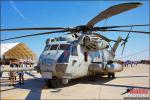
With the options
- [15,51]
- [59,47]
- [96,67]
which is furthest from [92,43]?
[15,51]

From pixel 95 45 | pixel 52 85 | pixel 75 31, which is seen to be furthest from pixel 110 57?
pixel 52 85

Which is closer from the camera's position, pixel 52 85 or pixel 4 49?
pixel 52 85

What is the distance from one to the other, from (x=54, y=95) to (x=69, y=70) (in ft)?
8.88

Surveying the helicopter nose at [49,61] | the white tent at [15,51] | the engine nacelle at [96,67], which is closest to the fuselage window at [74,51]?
the helicopter nose at [49,61]

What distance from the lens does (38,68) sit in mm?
14594

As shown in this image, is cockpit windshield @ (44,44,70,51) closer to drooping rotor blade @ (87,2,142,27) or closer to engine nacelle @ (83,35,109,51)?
engine nacelle @ (83,35,109,51)

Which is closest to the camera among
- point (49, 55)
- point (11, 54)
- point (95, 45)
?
point (49, 55)

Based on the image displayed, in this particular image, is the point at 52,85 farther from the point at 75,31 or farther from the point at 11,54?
the point at 11,54

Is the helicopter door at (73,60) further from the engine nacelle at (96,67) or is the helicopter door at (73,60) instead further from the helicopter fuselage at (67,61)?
the engine nacelle at (96,67)

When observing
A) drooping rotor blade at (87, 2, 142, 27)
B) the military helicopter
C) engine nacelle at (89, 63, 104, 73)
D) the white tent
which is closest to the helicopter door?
the military helicopter

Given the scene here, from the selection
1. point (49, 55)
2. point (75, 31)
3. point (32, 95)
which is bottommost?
point (32, 95)

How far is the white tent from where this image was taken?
68.8 meters

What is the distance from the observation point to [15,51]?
72375mm

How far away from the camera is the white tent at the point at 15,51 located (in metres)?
68.8
